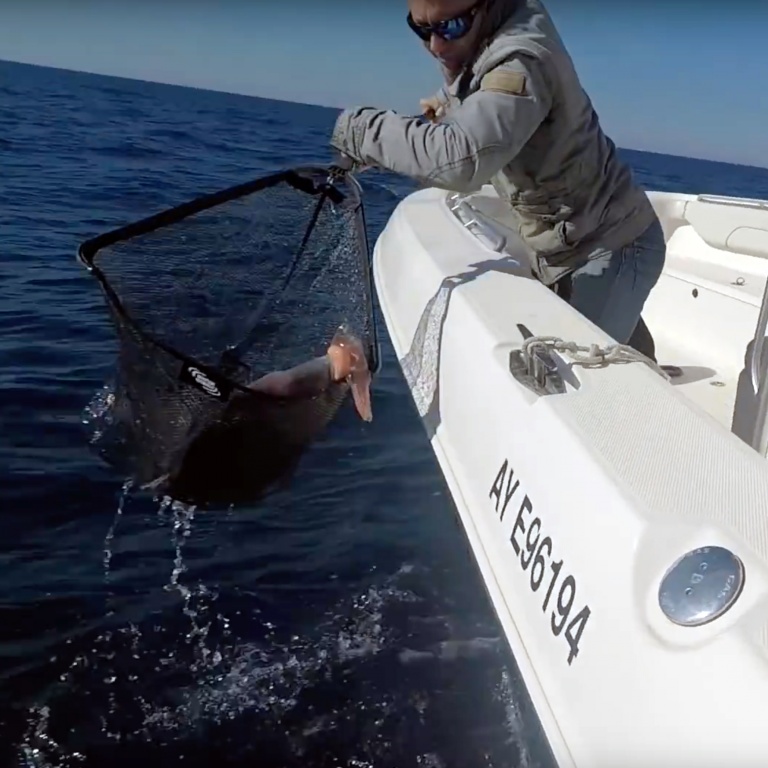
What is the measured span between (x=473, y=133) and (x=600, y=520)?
3.72 ft

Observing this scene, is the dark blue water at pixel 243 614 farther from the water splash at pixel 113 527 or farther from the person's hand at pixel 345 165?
the person's hand at pixel 345 165

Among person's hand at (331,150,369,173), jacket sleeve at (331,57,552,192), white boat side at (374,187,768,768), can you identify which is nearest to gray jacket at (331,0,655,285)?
jacket sleeve at (331,57,552,192)

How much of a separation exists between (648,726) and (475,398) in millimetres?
1292

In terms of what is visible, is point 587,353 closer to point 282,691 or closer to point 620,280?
point 620,280

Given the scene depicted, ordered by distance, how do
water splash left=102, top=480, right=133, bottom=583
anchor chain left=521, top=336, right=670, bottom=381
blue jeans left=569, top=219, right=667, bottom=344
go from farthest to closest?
water splash left=102, top=480, right=133, bottom=583
blue jeans left=569, top=219, right=667, bottom=344
anchor chain left=521, top=336, right=670, bottom=381

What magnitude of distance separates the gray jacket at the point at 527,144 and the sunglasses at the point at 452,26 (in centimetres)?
7

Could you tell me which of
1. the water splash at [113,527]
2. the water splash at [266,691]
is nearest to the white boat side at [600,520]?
the water splash at [266,691]

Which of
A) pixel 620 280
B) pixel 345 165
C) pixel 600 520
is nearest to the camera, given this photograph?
pixel 600 520

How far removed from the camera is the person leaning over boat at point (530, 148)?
2479 millimetres

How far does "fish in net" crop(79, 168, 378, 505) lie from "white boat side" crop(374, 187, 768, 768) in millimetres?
349

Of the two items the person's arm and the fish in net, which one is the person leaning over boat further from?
the fish in net

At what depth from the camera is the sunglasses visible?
2.63m

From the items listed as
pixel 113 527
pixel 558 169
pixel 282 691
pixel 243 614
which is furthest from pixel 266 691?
pixel 558 169

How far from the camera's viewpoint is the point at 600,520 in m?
1.84
